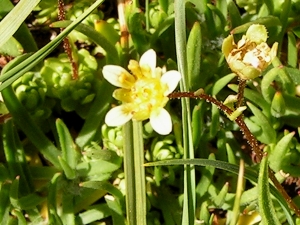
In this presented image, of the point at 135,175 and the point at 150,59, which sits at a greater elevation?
the point at 150,59

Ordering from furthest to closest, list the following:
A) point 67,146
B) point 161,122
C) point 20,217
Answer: point 67,146, point 20,217, point 161,122

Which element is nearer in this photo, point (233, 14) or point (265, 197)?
point (265, 197)

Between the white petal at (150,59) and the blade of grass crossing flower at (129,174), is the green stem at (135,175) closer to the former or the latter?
the blade of grass crossing flower at (129,174)

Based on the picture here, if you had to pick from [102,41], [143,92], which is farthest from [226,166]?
[102,41]

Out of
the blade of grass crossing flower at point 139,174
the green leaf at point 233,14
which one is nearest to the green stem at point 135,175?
the blade of grass crossing flower at point 139,174

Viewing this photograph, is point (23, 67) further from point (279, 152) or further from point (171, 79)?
point (279, 152)

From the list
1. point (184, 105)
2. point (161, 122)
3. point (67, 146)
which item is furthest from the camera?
point (67, 146)

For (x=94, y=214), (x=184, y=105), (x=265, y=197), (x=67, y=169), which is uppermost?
(x=184, y=105)
